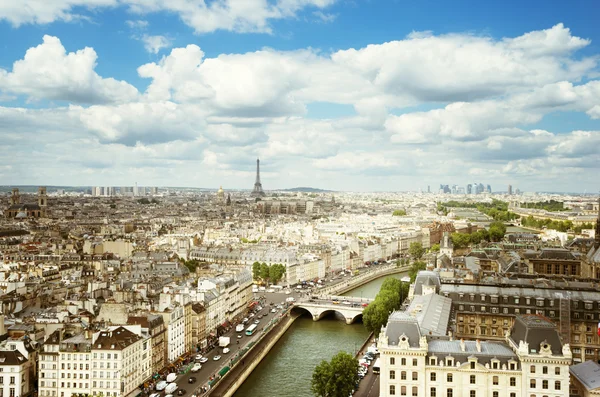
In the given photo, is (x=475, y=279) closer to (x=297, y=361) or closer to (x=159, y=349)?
(x=297, y=361)

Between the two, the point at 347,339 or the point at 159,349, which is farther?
the point at 347,339

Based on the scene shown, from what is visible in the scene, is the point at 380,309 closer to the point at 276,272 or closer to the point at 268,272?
the point at 276,272

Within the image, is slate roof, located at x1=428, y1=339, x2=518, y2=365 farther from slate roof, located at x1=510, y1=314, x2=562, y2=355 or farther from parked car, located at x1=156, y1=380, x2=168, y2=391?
parked car, located at x1=156, y1=380, x2=168, y2=391

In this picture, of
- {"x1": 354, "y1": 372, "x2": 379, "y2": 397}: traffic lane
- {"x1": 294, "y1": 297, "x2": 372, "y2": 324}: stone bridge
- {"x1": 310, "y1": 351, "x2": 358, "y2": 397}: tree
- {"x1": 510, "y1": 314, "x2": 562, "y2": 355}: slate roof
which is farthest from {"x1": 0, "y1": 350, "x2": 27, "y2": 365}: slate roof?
{"x1": 294, "y1": 297, "x2": 372, "y2": 324}: stone bridge

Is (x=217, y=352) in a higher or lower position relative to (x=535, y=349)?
lower

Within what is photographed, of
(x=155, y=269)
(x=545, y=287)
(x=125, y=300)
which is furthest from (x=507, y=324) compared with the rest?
(x=155, y=269)

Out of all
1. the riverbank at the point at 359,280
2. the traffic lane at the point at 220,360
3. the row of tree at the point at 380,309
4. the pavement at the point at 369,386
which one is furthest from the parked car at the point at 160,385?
the riverbank at the point at 359,280

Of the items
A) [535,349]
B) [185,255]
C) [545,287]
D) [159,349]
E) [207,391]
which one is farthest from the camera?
[185,255]

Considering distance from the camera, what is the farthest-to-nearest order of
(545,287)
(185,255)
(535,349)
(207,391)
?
(185,255)
(545,287)
(207,391)
(535,349)
